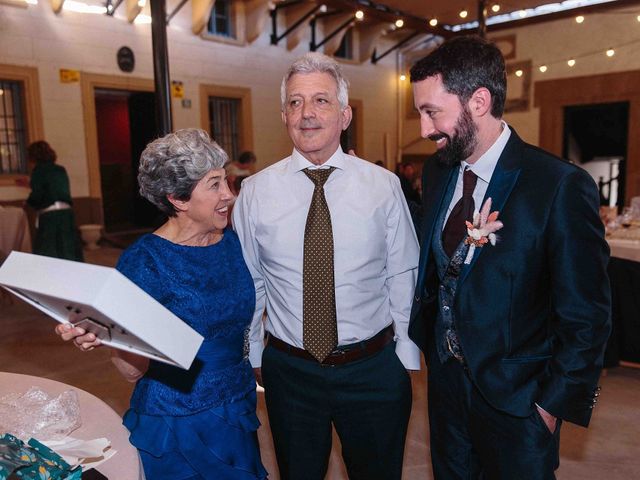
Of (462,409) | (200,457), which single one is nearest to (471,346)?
(462,409)

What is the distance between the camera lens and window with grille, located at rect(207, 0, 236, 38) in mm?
10484

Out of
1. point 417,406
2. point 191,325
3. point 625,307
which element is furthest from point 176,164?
point 625,307

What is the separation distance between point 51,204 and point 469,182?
5.49 m

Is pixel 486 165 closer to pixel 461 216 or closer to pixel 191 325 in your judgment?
pixel 461 216

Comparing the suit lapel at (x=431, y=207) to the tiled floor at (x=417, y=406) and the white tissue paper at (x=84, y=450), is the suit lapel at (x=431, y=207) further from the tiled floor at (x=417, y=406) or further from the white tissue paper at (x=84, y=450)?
the tiled floor at (x=417, y=406)

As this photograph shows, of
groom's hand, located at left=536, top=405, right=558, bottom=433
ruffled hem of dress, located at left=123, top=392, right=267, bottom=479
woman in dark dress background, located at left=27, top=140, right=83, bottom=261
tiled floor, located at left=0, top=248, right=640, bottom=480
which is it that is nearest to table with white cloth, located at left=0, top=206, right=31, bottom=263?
woman in dark dress background, located at left=27, top=140, right=83, bottom=261

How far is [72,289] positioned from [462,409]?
3.92 feet

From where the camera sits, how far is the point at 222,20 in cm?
1063

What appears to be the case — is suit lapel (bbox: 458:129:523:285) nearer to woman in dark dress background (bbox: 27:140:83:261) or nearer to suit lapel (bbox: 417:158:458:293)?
suit lapel (bbox: 417:158:458:293)

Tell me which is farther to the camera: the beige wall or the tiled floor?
the beige wall

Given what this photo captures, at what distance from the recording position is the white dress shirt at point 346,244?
1768 mm

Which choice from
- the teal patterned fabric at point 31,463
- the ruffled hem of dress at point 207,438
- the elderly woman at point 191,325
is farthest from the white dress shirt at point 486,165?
the teal patterned fabric at point 31,463

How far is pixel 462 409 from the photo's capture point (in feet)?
5.34

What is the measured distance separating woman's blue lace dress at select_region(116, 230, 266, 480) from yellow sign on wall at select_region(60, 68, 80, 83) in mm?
7943
